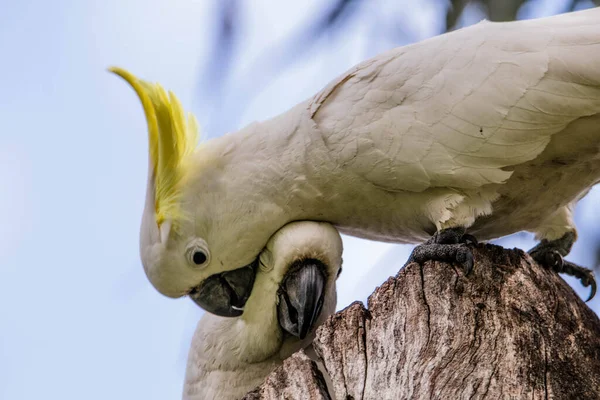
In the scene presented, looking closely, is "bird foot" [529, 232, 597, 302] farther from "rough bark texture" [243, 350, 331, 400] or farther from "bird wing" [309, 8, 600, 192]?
"rough bark texture" [243, 350, 331, 400]

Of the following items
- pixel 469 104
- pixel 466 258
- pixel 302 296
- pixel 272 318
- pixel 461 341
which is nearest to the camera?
pixel 461 341

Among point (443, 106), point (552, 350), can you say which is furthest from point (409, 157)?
point (552, 350)

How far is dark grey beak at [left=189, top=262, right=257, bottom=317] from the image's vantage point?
345 centimetres

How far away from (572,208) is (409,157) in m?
1.06

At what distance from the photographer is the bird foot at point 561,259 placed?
3.59 m

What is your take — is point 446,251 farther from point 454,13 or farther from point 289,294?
point 454,13

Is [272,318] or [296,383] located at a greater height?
[296,383]

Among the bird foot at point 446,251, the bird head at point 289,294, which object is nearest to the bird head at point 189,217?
the bird head at point 289,294

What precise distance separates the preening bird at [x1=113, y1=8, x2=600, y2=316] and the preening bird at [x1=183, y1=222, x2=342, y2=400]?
0.27 ft

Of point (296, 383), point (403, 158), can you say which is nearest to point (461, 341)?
point (296, 383)

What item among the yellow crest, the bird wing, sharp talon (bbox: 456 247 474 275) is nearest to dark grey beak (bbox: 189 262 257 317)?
the yellow crest

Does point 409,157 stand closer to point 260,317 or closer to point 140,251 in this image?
point 260,317

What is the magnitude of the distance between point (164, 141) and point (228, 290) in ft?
2.27

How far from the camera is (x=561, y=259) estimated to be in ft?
11.8
